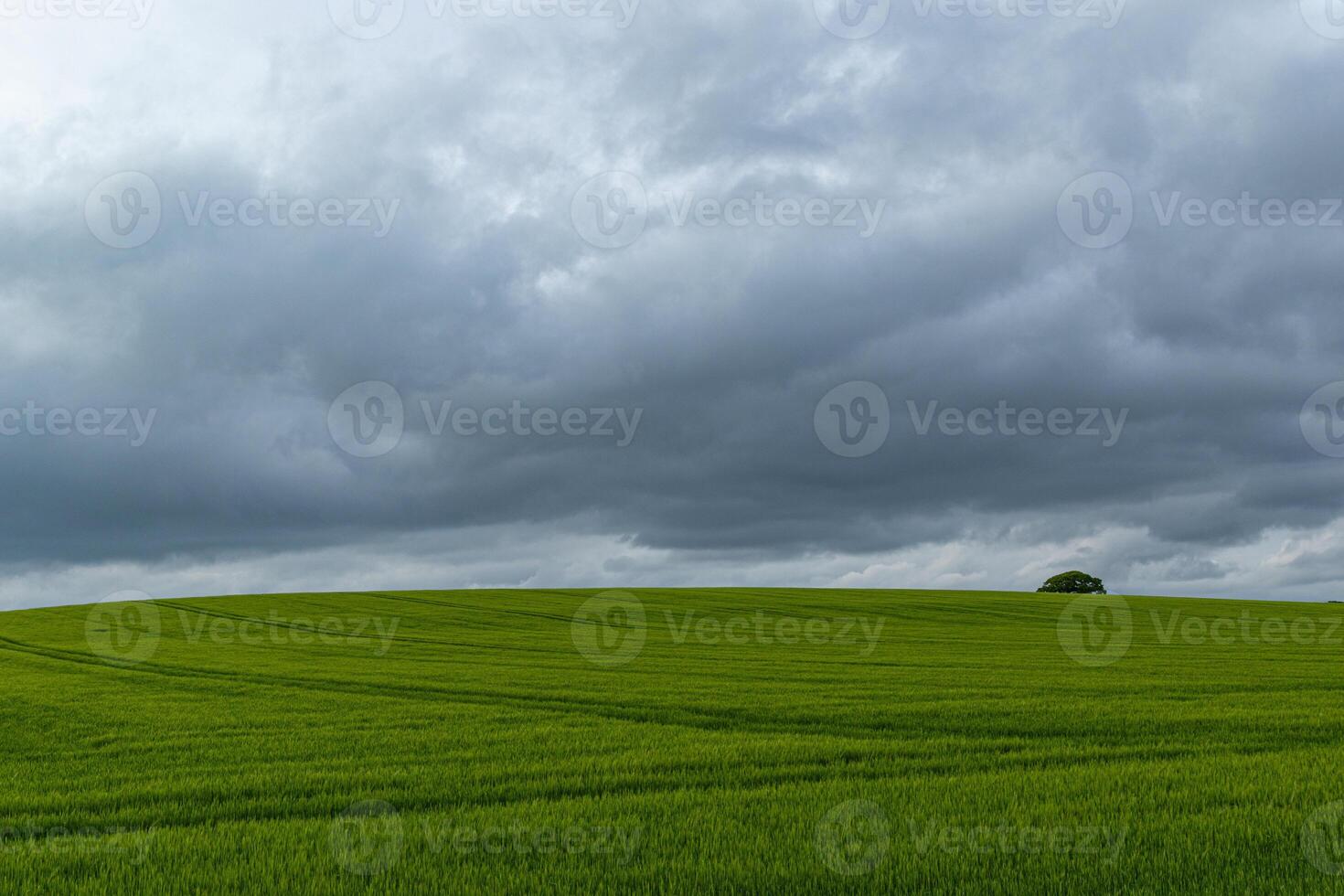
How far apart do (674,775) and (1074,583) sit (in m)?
133

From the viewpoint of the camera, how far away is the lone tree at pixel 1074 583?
423ft

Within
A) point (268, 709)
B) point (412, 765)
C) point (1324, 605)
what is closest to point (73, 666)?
point (268, 709)

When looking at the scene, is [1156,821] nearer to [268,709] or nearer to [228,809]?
[228,809]

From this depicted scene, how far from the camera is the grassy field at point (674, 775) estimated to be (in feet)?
27.1

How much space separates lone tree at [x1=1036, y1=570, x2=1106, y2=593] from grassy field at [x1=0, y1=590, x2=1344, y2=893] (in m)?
101

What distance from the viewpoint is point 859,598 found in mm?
79750

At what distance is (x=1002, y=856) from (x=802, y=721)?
34.6 ft

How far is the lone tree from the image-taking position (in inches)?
5074

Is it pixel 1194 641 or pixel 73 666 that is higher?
pixel 73 666

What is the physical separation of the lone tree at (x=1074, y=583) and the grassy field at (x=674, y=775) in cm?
10142

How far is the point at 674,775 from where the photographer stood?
12875mm

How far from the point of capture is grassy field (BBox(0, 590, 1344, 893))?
827 cm

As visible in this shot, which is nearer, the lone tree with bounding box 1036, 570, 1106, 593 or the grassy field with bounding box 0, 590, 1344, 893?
the grassy field with bounding box 0, 590, 1344, 893

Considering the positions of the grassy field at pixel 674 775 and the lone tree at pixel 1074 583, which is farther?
the lone tree at pixel 1074 583
